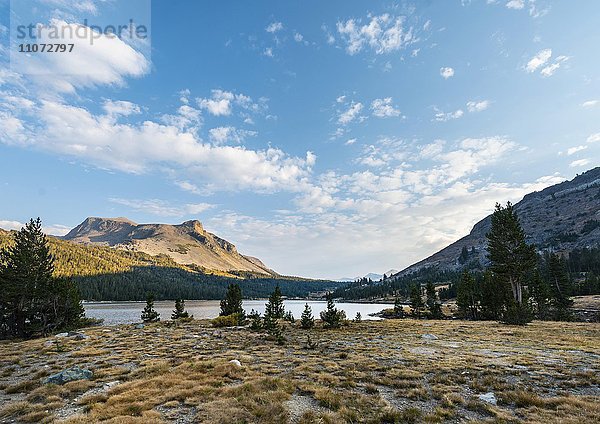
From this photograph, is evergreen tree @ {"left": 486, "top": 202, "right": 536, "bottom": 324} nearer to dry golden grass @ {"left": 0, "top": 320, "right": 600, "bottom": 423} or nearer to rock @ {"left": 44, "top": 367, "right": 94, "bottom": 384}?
dry golden grass @ {"left": 0, "top": 320, "right": 600, "bottom": 423}

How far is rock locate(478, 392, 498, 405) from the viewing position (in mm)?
12406

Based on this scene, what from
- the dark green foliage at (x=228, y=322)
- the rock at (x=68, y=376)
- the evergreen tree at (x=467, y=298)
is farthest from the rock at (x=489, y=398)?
the evergreen tree at (x=467, y=298)

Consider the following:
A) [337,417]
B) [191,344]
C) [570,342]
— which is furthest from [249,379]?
[570,342]

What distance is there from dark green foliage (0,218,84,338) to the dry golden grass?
58.0ft

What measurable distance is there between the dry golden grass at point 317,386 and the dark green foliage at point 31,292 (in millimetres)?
17685

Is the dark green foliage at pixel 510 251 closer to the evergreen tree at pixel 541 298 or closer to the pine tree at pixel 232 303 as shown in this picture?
the evergreen tree at pixel 541 298

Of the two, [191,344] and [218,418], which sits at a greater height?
[218,418]

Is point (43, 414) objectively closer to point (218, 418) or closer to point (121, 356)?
point (218, 418)

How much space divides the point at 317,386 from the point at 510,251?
5188 cm

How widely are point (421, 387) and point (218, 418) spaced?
942cm

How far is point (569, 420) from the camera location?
9.82 meters

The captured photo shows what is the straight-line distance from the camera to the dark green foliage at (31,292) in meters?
39.7

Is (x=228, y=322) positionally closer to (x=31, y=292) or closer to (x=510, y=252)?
(x=31, y=292)

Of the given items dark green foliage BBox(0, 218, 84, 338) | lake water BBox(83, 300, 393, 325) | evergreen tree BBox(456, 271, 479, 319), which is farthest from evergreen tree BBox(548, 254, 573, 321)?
dark green foliage BBox(0, 218, 84, 338)
